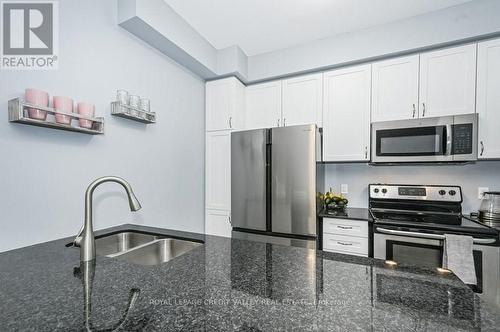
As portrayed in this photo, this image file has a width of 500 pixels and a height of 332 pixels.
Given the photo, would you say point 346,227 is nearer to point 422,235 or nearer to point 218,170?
point 422,235

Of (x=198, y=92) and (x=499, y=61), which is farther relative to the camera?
(x=198, y=92)

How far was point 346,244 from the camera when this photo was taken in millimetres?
2082

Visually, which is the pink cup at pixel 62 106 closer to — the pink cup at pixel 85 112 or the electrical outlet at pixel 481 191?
the pink cup at pixel 85 112

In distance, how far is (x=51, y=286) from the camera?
28.7 inches

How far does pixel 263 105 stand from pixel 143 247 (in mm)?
2034

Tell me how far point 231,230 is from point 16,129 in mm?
1902

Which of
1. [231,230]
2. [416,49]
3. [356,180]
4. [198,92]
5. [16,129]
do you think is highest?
[416,49]

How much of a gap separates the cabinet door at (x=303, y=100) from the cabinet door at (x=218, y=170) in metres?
0.75

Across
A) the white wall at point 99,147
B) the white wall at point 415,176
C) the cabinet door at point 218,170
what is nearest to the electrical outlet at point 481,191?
the white wall at point 415,176

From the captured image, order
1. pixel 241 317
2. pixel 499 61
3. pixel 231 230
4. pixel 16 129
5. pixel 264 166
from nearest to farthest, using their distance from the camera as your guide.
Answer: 1. pixel 241 317
2. pixel 16 129
3. pixel 499 61
4. pixel 264 166
5. pixel 231 230

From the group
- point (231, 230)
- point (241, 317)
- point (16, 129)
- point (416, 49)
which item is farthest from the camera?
point (231, 230)

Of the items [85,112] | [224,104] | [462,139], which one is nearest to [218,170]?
[224,104]

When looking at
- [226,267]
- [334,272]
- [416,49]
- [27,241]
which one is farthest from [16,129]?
[416,49]

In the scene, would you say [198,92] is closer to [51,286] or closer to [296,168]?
[296,168]
